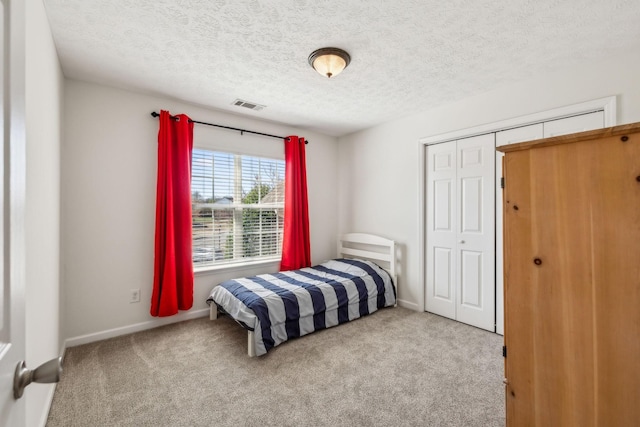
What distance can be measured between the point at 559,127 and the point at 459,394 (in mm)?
2315

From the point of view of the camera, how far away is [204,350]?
97.0 inches

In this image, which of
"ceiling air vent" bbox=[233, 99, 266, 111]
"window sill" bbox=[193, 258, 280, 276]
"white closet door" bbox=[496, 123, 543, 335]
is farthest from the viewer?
"window sill" bbox=[193, 258, 280, 276]

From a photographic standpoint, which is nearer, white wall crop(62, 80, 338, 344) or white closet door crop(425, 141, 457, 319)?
white wall crop(62, 80, 338, 344)

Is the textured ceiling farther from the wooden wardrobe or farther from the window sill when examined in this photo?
the window sill

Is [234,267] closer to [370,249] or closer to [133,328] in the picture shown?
[133,328]

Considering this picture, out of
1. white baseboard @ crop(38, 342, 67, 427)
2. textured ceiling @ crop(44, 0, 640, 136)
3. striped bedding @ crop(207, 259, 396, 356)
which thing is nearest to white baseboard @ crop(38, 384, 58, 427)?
white baseboard @ crop(38, 342, 67, 427)

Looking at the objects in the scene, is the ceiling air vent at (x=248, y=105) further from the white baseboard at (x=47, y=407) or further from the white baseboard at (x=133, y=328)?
the white baseboard at (x=47, y=407)

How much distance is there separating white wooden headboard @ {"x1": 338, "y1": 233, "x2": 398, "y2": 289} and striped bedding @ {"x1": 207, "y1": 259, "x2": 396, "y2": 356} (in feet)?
0.46

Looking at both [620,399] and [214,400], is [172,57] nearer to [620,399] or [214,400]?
[214,400]

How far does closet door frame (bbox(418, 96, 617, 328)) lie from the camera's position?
2.19 metres

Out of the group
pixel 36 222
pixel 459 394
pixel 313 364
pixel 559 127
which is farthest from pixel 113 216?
pixel 559 127

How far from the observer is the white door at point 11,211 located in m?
0.56

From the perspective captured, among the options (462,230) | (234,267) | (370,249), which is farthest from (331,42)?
(370,249)

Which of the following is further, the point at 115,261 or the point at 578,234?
the point at 115,261
